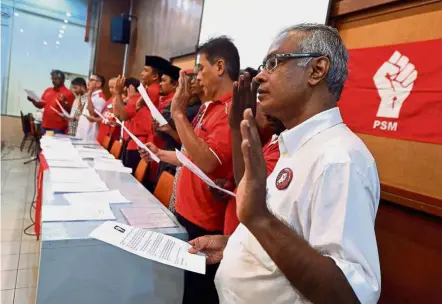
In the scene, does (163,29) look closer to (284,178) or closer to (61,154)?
(61,154)

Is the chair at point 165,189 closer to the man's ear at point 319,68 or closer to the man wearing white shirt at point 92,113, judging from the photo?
the man's ear at point 319,68

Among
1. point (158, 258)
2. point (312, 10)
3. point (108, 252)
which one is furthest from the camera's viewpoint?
point (312, 10)

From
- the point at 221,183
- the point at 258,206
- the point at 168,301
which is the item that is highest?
the point at 258,206

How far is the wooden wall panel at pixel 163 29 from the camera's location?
14.2 feet

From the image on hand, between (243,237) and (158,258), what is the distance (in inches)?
11.9

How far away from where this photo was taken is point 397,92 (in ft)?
5.22

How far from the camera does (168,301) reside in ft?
3.84

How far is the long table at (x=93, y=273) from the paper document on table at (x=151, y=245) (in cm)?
5

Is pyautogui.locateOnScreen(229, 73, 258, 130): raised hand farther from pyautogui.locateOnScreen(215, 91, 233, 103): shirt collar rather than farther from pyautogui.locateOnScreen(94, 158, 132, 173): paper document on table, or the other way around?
pyautogui.locateOnScreen(94, 158, 132, 173): paper document on table

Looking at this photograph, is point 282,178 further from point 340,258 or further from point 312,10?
point 312,10

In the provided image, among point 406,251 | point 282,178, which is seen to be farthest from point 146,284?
point 406,251

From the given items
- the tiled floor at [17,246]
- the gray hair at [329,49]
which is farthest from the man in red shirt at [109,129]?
the gray hair at [329,49]

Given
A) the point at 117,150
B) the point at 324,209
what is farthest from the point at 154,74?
the point at 324,209

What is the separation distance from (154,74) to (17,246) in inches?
76.0
